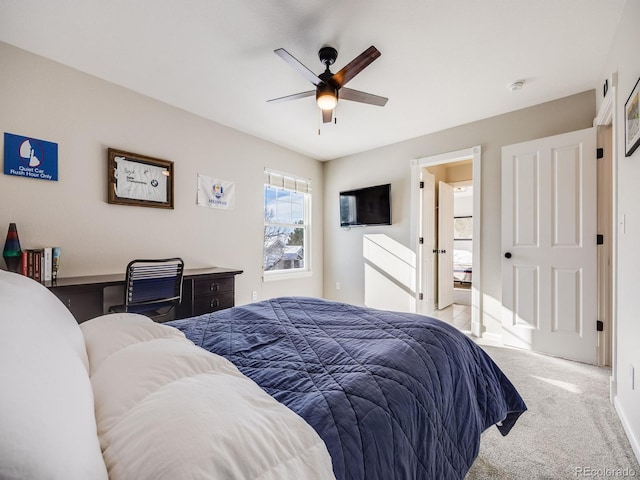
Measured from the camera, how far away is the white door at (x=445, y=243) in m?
4.81

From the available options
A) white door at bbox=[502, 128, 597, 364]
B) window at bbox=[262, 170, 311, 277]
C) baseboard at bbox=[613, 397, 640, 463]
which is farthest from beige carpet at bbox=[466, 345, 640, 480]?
window at bbox=[262, 170, 311, 277]

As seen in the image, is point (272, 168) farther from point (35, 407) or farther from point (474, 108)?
point (35, 407)

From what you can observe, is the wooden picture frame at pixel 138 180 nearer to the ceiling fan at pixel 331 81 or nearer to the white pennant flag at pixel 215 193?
the white pennant flag at pixel 215 193

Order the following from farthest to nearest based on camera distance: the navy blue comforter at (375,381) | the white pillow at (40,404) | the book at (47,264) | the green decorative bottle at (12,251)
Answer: the book at (47,264)
the green decorative bottle at (12,251)
the navy blue comforter at (375,381)
the white pillow at (40,404)

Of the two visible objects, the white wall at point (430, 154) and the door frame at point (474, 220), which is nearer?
the white wall at point (430, 154)

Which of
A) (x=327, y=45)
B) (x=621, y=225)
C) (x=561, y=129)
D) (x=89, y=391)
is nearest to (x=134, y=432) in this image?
(x=89, y=391)

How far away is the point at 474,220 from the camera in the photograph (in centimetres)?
350

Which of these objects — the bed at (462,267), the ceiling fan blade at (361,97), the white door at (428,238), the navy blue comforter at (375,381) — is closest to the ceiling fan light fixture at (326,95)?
the ceiling fan blade at (361,97)

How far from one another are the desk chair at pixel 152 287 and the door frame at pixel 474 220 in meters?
3.01

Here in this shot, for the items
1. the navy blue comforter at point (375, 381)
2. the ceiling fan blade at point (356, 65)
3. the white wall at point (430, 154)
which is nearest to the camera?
the navy blue comforter at point (375, 381)

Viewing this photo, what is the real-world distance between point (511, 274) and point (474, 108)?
6.15ft

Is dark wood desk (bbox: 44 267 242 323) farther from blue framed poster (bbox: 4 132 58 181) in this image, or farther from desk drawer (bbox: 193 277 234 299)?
blue framed poster (bbox: 4 132 58 181)

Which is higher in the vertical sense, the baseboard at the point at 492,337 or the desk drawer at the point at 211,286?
the desk drawer at the point at 211,286

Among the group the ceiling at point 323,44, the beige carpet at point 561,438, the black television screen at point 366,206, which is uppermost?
the ceiling at point 323,44
